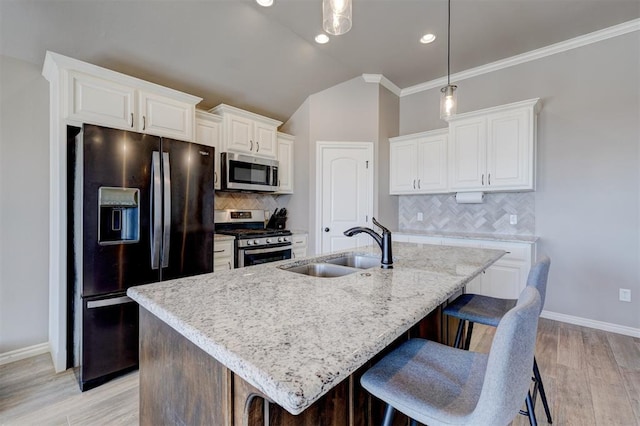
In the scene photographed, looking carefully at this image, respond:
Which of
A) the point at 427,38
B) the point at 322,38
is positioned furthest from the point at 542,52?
the point at 322,38

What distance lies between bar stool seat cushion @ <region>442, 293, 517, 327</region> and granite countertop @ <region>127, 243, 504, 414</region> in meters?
0.25

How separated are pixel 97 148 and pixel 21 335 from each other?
1757 millimetres

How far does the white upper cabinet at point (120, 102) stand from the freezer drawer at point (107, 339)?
1.38m

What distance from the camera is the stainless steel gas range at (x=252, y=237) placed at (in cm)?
323

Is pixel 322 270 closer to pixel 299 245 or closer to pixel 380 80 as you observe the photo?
pixel 299 245

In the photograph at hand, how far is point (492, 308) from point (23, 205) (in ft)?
11.6

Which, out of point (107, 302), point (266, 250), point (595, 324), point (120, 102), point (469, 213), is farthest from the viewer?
point (469, 213)

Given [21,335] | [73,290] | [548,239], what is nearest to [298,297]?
[73,290]

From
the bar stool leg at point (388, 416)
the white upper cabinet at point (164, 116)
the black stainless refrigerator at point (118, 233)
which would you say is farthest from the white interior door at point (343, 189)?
the bar stool leg at point (388, 416)

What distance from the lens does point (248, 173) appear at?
3574mm

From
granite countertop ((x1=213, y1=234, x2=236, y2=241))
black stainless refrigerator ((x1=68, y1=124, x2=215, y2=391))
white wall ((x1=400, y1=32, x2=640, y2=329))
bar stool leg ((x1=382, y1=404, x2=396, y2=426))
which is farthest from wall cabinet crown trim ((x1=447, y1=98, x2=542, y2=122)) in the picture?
bar stool leg ((x1=382, y1=404, x2=396, y2=426))

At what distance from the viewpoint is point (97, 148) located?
2.07 meters

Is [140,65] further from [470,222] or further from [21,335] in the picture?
[470,222]

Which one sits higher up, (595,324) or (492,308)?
(492,308)
